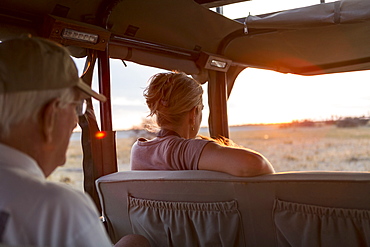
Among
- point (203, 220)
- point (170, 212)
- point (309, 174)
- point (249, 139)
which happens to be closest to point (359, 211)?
point (309, 174)

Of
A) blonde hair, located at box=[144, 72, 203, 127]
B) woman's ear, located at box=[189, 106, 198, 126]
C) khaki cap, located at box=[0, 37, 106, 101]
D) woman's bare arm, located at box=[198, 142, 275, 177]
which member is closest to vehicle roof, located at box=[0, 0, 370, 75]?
blonde hair, located at box=[144, 72, 203, 127]

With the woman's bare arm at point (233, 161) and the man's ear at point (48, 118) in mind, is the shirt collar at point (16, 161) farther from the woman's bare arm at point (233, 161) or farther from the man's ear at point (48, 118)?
the woman's bare arm at point (233, 161)

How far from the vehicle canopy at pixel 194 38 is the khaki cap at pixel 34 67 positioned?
137 centimetres

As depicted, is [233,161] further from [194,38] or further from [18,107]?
[194,38]

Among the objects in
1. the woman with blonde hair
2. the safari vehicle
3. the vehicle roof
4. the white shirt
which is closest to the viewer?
the white shirt

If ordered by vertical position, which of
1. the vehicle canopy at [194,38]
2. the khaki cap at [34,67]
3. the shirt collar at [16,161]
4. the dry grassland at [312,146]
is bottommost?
the dry grassland at [312,146]

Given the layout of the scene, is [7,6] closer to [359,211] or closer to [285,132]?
[359,211]

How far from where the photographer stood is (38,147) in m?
0.94

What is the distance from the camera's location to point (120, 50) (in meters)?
2.93

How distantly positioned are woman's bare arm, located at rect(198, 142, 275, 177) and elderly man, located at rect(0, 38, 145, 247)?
90 centimetres

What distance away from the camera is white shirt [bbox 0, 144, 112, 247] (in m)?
0.80

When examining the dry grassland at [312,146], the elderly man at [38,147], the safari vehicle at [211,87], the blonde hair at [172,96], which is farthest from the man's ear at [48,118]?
the dry grassland at [312,146]

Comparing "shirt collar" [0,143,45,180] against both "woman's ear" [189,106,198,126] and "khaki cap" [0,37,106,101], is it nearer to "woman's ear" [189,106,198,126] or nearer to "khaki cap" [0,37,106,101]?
"khaki cap" [0,37,106,101]

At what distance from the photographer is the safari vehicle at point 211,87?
64.9 inches
